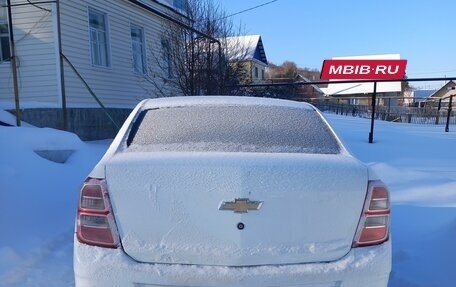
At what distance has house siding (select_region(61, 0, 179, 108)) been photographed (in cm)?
1031

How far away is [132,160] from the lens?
78.3 inches

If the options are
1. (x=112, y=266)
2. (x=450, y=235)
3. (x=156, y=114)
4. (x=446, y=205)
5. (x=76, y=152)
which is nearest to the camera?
(x=112, y=266)

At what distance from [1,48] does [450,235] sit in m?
10.7

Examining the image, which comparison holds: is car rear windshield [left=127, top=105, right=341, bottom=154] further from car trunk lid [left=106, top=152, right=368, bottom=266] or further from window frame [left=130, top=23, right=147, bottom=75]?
window frame [left=130, top=23, right=147, bottom=75]

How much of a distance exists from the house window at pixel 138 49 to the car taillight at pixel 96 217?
39.9 feet

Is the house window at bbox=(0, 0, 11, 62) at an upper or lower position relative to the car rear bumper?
upper

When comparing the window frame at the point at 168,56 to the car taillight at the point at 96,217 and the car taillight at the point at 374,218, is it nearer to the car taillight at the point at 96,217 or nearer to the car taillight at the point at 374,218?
the car taillight at the point at 96,217

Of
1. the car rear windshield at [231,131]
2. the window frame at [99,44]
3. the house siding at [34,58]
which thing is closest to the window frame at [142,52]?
the window frame at [99,44]

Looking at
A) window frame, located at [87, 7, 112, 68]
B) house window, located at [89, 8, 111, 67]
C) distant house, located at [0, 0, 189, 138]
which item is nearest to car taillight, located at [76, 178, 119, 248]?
distant house, located at [0, 0, 189, 138]

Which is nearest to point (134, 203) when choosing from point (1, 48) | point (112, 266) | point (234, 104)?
point (112, 266)

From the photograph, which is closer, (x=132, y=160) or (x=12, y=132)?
(x=132, y=160)

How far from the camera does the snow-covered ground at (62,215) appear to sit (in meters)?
3.12

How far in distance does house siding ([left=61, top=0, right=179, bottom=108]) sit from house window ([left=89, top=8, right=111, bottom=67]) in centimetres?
14

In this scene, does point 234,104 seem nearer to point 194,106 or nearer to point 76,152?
point 194,106
